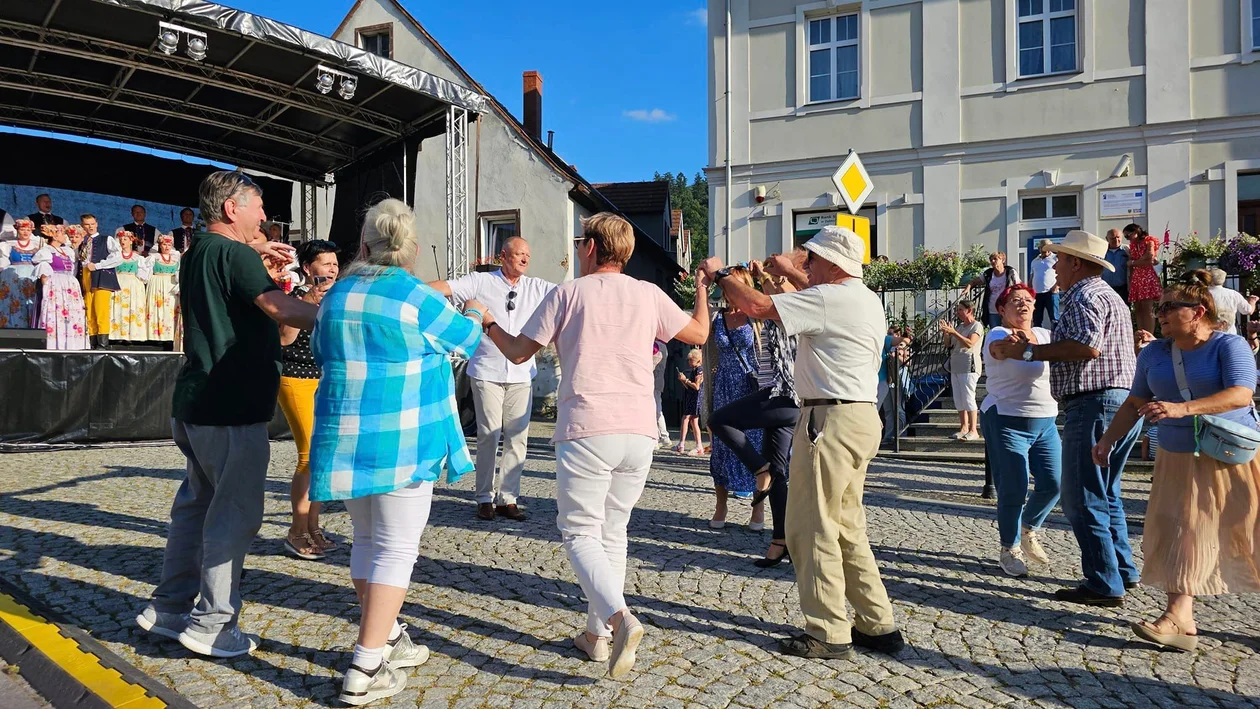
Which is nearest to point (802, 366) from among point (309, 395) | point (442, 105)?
point (309, 395)

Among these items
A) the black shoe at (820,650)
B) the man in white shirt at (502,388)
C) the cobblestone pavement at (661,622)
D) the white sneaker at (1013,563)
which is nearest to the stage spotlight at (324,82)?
the man in white shirt at (502,388)

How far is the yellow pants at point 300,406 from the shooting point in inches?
210

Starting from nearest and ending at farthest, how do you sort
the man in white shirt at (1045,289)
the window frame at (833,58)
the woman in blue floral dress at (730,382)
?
the woman in blue floral dress at (730,382)
the man in white shirt at (1045,289)
the window frame at (833,58)

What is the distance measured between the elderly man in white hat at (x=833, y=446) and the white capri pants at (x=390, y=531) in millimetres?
1585

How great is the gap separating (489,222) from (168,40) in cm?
1342

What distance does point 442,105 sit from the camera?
1225cm

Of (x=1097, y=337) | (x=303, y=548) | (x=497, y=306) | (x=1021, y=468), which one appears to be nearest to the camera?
(x=1097, y=337)

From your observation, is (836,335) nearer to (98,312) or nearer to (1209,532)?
(1209,532)

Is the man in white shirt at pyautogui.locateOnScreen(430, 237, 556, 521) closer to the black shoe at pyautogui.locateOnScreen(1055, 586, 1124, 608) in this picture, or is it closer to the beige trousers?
the beige trousers

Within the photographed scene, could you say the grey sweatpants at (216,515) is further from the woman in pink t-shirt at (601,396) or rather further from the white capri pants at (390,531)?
the woman in pink t-shirt at (601,396)

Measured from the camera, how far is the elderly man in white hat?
145 inches

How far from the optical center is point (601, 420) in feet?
11.4

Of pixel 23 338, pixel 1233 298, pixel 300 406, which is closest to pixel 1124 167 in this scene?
pixel 1233 298

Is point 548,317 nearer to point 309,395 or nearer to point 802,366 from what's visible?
point 802,366
